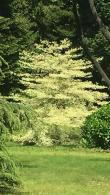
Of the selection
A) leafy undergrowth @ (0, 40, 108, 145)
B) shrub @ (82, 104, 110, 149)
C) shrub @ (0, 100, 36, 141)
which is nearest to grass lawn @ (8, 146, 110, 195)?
shrub @ (0, 100, 36, 141)

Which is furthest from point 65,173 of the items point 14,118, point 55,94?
point 55,94

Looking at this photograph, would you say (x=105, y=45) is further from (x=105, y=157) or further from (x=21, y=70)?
(x=105, y=157)

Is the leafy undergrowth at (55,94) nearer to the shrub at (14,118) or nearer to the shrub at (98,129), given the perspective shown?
the shrub at (98,129)

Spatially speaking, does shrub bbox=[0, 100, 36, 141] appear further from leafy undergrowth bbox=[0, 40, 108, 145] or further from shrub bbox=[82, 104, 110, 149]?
shrub bbox=[82, 104, 110, 149]

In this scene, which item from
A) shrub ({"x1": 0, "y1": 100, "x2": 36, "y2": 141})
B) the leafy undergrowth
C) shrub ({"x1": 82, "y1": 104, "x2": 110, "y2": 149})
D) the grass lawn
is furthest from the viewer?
the leafy undergrowth

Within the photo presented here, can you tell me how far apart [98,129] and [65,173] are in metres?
11.5

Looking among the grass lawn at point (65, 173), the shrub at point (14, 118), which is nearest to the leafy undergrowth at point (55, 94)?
the grass lawn at point (65, 173)

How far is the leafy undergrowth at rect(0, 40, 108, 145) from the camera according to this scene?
3042 cm

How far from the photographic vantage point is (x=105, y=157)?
2553cm

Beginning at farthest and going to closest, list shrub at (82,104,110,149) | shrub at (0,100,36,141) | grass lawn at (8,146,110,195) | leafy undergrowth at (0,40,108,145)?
leafy undergrowth at (0,40,108,145)
shrub at (82,104,110,149)
grass lawn at (8,146,110,195)
shrub at (0,100,36,141)

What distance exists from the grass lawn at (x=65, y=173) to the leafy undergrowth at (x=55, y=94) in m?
3.70

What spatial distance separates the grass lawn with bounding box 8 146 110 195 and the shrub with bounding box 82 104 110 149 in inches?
117

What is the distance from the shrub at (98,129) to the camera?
29.9 metres

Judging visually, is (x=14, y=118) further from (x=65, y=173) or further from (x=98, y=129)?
(x=98, y=129)
